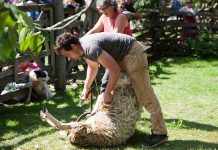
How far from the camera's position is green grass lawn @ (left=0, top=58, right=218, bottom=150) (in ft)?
16.3

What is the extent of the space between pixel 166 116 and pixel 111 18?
181cm

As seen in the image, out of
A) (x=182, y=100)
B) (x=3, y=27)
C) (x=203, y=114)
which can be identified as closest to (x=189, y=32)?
(x=182, y=100)

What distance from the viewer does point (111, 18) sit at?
5383mm

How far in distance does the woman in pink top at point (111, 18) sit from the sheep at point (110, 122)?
0.88m

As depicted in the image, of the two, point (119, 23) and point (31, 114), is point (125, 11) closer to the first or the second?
point (31, 114)

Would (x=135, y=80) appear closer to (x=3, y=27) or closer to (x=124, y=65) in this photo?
(x=124, y=65)

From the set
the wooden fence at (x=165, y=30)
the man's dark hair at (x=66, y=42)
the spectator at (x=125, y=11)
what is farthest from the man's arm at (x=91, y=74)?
the wooden fence at (x=165, y=30)

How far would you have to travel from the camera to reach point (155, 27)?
1247 cm

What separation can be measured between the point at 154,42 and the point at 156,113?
7.87 metres

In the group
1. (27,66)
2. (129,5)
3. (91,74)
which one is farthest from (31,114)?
(129,5)

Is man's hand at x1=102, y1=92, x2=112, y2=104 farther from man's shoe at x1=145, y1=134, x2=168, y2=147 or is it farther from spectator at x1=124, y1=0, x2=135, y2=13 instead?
spectator at x1=124, y1=0, x2=135, y2=13

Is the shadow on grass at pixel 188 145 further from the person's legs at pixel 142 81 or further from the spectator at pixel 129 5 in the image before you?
the spectator at pixel 129 5

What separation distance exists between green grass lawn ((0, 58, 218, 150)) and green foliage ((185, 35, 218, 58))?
6.97 feet

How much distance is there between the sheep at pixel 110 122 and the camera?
15.2 feet
